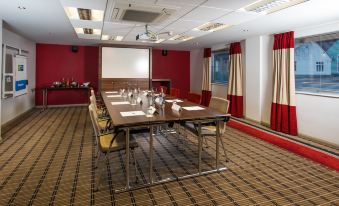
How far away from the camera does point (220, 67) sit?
8.48 meters

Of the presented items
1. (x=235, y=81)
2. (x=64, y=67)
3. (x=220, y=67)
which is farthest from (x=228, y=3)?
(x=64, y=67)

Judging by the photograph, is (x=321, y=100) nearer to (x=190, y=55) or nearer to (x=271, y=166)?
(x=271, y=166)

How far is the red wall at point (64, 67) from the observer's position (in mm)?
8352

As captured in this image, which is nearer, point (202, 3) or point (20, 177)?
point (20, 177)

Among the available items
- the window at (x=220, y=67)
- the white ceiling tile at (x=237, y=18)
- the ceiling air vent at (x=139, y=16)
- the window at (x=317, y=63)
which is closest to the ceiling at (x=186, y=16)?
the white ceiling tile at (x=237, y=18)

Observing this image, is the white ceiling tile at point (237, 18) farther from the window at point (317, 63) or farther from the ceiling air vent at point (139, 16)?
the window at point (317, 63)

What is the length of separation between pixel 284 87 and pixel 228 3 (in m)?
2.69

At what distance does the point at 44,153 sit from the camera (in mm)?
3670

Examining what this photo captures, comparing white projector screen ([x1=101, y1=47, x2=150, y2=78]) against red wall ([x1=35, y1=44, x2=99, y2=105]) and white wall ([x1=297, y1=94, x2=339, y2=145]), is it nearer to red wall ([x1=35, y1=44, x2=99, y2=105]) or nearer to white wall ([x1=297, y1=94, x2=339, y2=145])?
red wall ([x1=35, y1=44, x2=99, y2=105])

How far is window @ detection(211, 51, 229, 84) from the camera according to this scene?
26.6 ft

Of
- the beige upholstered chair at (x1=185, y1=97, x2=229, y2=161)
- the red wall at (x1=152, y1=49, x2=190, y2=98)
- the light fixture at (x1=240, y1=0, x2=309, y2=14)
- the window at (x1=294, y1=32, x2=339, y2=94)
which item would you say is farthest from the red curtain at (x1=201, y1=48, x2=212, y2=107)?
the light fixture at (x1=240, y1=0, x2=309, y2=14)

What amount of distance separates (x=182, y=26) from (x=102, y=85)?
4453 mm

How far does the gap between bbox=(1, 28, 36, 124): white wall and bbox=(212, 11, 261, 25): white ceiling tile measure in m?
4.90

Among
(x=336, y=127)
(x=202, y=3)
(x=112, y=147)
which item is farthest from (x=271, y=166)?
(x=202, y=3)
